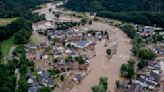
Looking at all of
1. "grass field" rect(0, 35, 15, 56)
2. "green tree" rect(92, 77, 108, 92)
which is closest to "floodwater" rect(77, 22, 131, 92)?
"green tree" rect(92, 77, 108, 92)

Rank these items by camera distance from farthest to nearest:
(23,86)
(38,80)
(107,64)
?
(107,64)
(38,80)
(23,86)

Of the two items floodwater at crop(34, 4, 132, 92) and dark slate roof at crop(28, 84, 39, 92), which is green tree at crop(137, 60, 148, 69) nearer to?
floodwater at crop(34, 4, 132, 92)

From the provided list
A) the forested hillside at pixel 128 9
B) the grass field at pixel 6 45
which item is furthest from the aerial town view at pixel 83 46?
the grass field at pixel 6 45

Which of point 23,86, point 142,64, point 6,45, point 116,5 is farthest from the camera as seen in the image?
point 116,5

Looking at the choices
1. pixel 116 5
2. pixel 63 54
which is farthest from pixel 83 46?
pixel 116 5

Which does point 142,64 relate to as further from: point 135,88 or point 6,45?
point 6,45

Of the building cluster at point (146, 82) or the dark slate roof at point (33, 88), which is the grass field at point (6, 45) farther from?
the building cluster at point (146, 82)

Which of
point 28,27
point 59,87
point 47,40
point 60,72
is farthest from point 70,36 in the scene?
point 59,87

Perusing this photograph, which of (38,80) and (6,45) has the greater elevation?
(6,45)
